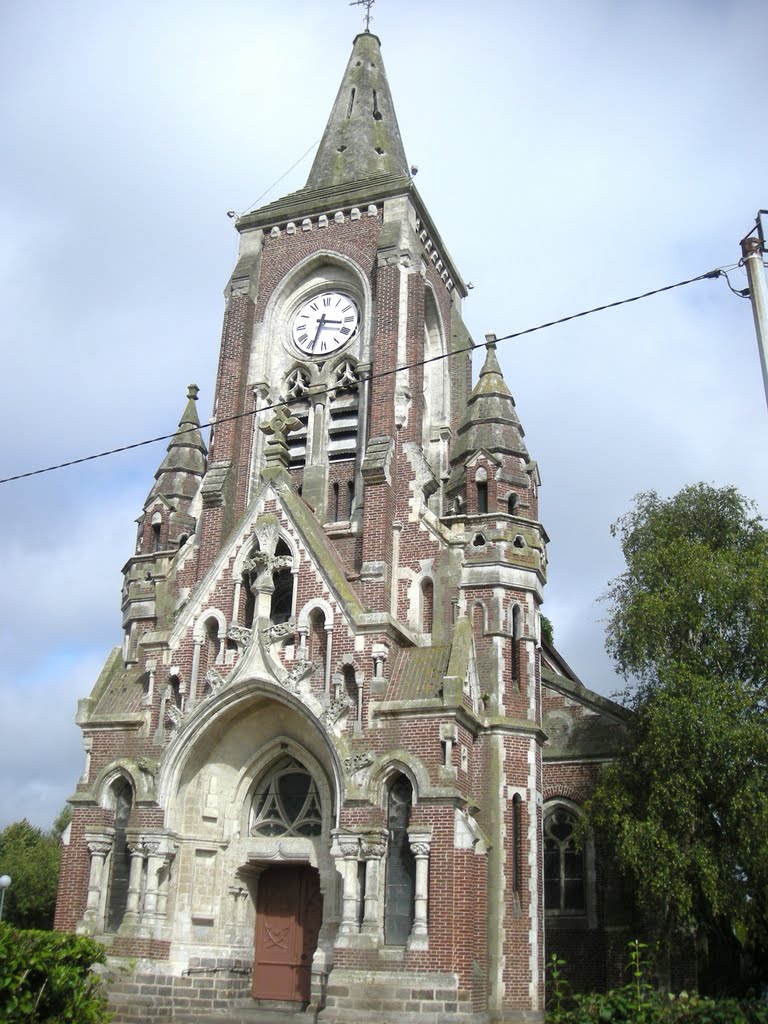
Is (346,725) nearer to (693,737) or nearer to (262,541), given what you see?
(262,541)

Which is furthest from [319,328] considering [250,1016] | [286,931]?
[250,1016]

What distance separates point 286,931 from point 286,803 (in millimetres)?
2701

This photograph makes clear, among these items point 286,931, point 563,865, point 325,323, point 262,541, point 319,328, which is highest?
point 325,323

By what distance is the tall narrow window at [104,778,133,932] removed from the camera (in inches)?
898

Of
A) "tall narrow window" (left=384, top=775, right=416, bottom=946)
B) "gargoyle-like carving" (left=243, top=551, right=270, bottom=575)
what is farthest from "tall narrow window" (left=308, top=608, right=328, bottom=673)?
"tall narrow window" (left=384, top=775, right=416, bottom=946)

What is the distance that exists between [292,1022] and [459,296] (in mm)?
21815

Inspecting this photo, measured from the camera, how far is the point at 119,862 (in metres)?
23.3

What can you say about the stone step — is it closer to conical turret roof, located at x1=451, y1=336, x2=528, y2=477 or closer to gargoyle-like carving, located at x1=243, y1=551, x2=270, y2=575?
gargoyle-like carving, located at x1=243, y1=551, x2=270, y2=575

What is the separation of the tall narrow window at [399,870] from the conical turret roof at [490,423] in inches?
346

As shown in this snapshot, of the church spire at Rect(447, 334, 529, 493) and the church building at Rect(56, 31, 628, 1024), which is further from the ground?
the church spire at Rect(447, 334, 529, 493)

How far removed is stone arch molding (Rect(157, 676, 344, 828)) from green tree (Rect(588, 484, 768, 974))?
253 inches

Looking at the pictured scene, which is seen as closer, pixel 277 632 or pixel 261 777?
pixel 277 632

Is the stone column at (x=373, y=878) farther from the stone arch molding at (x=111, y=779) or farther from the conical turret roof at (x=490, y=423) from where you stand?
the conical turret roof at (x=490, y=423)

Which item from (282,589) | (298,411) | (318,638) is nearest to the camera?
(318,638)
